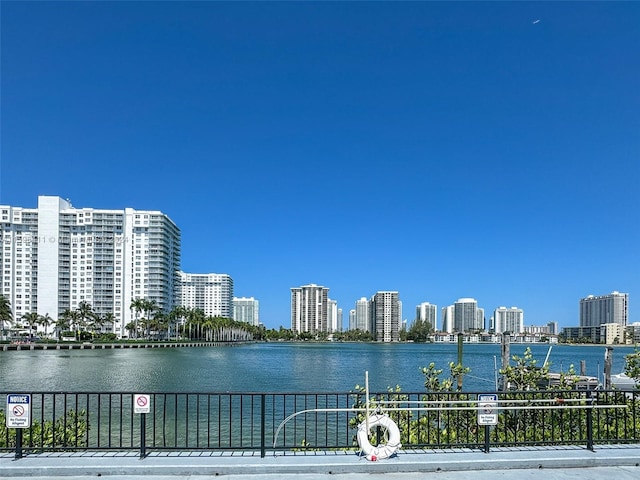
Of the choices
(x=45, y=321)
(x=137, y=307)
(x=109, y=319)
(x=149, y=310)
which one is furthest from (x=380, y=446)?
(x=45, y=321)

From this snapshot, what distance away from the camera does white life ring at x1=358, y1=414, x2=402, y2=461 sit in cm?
725

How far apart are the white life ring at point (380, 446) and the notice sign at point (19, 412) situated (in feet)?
15.7

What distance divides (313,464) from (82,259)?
16181 centimetres

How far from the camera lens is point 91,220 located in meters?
153

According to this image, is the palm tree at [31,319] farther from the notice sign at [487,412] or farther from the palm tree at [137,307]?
the notice sign at [487,412]

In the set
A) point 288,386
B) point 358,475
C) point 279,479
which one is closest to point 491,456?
point 358,475

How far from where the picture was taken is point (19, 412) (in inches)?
289

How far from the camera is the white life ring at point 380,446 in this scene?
7254 millimetres

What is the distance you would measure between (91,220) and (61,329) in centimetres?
3281

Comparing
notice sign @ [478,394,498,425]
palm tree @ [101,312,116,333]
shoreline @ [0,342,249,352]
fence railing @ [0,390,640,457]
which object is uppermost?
notice sign @ [478,394,498,425]

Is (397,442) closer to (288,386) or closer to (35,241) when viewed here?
(288,386)

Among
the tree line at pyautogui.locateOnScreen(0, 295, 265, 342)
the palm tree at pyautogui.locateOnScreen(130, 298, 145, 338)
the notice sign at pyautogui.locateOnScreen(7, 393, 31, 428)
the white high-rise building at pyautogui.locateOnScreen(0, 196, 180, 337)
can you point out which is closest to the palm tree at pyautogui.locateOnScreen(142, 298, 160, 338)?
the tree line at pyautogui.locateOnScreen(0, 295, 265, 342)

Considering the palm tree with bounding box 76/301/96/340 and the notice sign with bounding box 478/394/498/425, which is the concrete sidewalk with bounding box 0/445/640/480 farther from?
the palm tree with bounding box 76/301/96/340

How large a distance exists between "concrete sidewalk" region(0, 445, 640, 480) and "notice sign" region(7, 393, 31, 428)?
0.49 m
